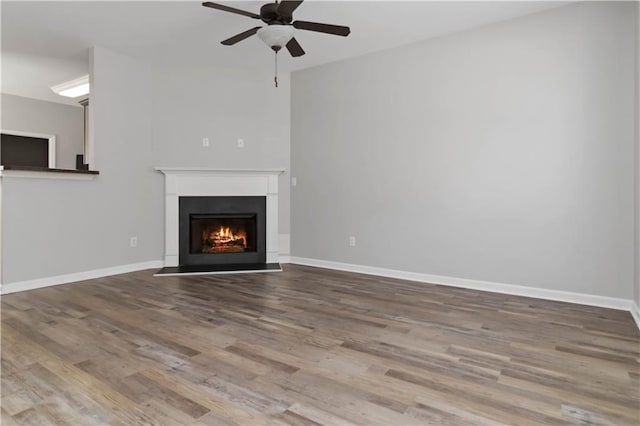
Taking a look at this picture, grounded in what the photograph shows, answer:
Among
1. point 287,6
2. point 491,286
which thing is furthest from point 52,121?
point 491,286

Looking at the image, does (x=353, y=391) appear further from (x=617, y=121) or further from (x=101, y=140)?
(x=101, y=140)

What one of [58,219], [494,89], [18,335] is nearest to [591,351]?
[494,89]

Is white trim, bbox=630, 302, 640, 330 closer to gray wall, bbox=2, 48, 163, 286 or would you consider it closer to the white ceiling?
the white ceiling

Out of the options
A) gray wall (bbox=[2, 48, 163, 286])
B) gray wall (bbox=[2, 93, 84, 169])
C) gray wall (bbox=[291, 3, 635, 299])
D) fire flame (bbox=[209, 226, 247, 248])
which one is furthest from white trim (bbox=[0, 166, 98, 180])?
gray wall (bbox=[2, 93, 84, 169])

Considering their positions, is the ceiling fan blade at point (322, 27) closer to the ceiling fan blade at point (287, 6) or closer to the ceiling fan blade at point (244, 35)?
the ceiling fan blade at point (287, 6)

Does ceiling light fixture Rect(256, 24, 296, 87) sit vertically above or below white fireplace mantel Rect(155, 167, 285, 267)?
above

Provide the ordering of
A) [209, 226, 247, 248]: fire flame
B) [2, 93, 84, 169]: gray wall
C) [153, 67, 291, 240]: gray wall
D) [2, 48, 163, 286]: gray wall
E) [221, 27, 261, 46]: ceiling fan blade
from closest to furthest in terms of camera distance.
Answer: [221, 27, 261, 46]: ceiling fan blade → [2, 48, 163, 286]: gray wall → [153, 67, 291, 240]: gray wall → [209, 226, 247, 248]: fire flame → [2, 93, 84, 169]: gray wall

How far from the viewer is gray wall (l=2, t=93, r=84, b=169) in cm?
601

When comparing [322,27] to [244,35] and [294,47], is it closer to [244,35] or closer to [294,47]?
[294,47]

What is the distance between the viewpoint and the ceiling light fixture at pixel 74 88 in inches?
215

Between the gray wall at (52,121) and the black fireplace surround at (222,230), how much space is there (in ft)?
11.6

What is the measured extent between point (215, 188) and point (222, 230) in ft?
2.00

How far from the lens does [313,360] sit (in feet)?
6.55

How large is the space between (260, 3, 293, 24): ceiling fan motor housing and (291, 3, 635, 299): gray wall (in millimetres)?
1726
